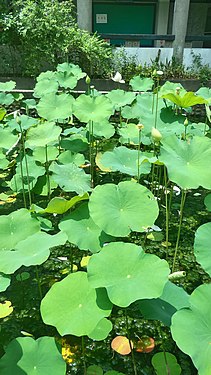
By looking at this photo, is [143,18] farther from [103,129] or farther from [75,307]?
[75,307]

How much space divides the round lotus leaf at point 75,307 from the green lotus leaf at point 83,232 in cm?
24

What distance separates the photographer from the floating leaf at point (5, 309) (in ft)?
4.92

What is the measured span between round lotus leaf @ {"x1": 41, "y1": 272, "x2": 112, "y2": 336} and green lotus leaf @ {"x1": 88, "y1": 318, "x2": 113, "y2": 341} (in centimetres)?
16

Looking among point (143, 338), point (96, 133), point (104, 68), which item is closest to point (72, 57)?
point (104, 68)

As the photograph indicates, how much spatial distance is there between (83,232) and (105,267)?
1.19ft

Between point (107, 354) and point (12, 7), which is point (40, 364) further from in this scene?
point (12, 7)

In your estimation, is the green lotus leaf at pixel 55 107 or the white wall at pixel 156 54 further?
the white wall at pixel 156 54

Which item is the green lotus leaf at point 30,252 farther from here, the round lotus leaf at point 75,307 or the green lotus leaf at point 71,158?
the green lotus leaf at point 71,158

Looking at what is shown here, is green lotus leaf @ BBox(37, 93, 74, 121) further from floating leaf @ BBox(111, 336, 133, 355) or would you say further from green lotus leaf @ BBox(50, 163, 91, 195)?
floating leaf @ BBox(111, 336, 133, 355)

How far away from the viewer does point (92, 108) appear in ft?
7.41

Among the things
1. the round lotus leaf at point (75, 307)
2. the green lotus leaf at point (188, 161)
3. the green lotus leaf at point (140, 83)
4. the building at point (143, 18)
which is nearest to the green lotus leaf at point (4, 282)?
the round lotus leaf at point (75, 307)

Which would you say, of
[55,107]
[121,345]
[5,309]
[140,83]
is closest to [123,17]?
[140,83]

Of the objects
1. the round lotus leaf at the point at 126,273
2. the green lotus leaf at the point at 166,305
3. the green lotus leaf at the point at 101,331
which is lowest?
the green lotus leaf at the point at 101,331

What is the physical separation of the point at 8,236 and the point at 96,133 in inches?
46.1
